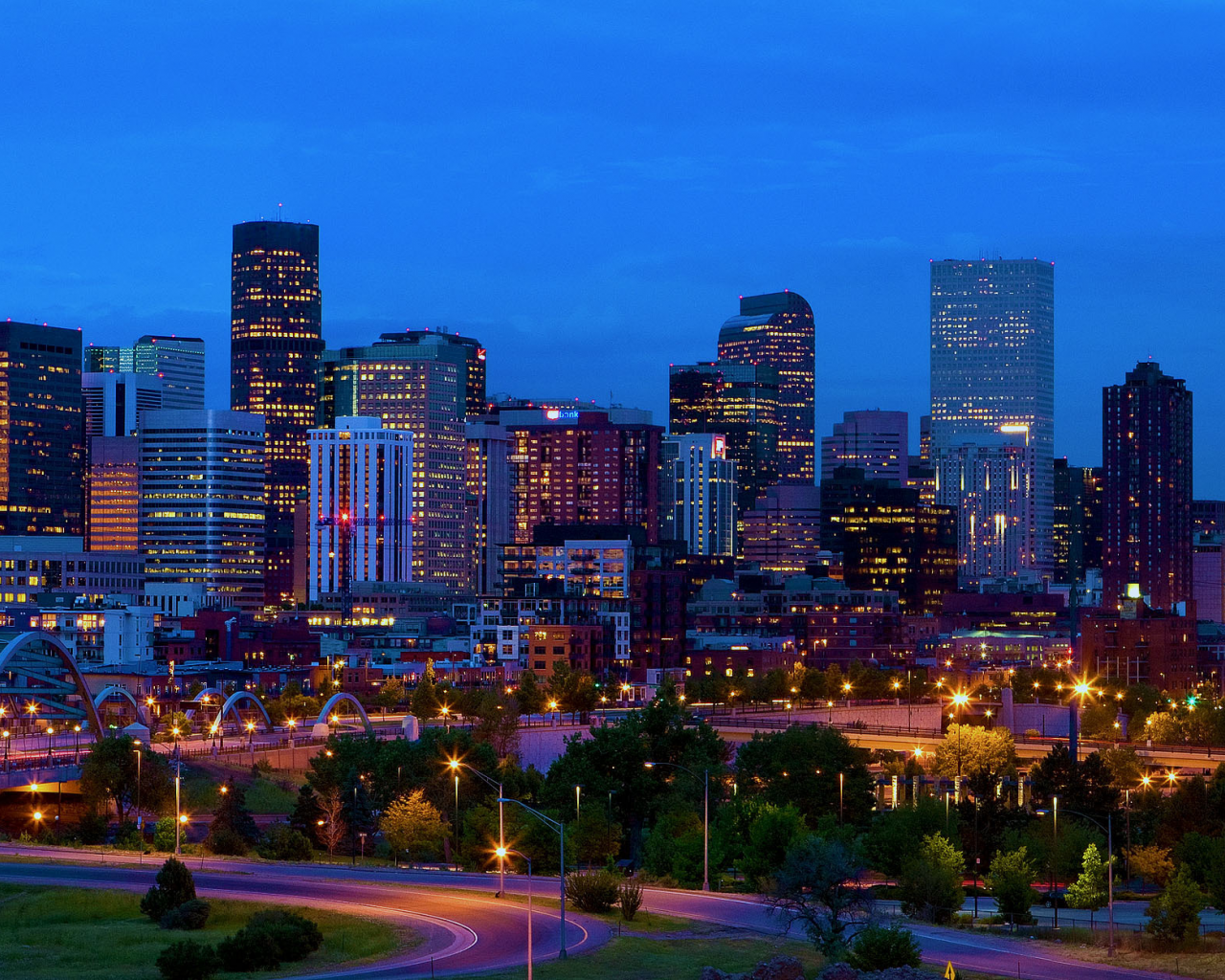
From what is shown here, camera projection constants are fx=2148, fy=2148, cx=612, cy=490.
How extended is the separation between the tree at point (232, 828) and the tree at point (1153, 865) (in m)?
49.6

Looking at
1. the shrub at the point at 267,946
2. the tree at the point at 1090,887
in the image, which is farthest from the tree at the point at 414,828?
the shrub at the point at 267,946

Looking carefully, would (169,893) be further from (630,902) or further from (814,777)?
(814,777)

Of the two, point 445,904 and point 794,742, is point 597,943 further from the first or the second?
point 794,742

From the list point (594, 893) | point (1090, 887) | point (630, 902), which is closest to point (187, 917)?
point (594, 893)

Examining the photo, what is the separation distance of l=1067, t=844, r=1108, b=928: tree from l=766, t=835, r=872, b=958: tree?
17314mm

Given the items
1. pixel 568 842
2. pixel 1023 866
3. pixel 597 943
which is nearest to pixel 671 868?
pixel 568 842

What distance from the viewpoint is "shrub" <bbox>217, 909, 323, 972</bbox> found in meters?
79.9

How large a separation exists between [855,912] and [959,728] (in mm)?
74575

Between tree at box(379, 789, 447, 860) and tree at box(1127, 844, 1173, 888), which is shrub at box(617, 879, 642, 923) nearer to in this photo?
tree at box(1127, 844, 1173, 888)

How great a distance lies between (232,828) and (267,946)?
51.9 meters

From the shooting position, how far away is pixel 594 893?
8881 centimetres

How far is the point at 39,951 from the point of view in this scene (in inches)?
3324

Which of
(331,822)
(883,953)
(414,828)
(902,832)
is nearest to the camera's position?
(883,953)

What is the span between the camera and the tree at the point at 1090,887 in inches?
4018
